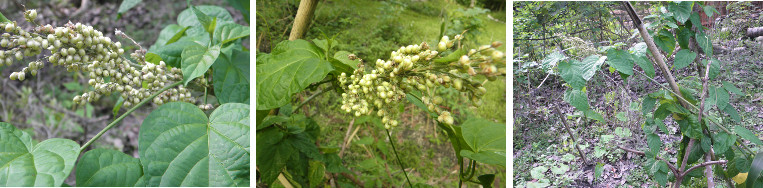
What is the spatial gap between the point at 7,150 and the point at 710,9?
4.54 feet

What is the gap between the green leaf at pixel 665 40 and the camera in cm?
105

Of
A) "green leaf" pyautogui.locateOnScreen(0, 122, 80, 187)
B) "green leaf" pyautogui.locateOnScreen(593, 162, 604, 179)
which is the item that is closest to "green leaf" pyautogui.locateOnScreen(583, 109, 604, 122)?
"green leaf" pyautogui.locateOnScreen(593, 162, 604, 179)

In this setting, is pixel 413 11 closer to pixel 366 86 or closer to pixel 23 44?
pixel 366 86

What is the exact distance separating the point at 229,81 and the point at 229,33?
0.08 m

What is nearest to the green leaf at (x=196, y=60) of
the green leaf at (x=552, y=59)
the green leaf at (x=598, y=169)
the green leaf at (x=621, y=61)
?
the green leaf at (x=552, y=59)

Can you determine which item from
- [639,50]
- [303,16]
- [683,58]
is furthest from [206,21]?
[683,58]

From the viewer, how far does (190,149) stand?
62 cm

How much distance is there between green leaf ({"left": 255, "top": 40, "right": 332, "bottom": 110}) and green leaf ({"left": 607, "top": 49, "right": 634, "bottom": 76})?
66 centimetres

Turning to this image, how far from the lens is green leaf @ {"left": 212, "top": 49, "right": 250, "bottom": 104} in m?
0.74

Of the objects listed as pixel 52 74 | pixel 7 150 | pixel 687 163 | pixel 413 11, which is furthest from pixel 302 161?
pixel 52 74

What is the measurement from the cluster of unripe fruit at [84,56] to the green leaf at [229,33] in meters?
0.10

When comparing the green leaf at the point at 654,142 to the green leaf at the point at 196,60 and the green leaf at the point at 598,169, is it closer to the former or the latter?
the green leaf at the point at 598,169

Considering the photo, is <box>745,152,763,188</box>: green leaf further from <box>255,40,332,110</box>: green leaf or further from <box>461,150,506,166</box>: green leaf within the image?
<box>255,40,332,110</box>: green leaf

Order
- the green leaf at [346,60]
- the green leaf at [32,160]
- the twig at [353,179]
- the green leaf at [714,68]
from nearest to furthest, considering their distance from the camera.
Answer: the green leaf at [32,160], the green leaf at [346,60], the green leaf at [714,68], the twig at [353,179]
